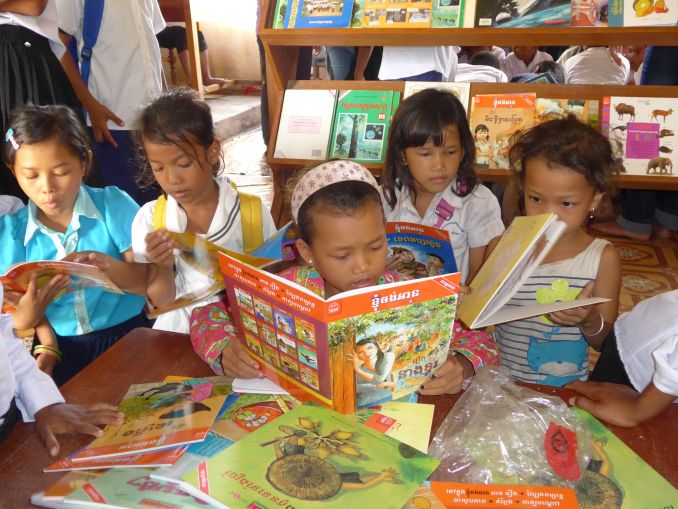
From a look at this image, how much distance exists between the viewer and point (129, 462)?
836mm

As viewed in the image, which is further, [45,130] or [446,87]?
[446,87]

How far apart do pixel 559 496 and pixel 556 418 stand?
16 cm

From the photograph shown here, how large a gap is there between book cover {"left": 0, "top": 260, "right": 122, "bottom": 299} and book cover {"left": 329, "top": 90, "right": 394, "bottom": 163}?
168 centimetres

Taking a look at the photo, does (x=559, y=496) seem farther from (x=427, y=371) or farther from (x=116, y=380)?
(x=116, y=380)

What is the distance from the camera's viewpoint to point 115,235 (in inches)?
67.5

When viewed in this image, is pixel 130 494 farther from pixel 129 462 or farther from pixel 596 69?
pixel 596 69

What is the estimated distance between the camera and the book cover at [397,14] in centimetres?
254

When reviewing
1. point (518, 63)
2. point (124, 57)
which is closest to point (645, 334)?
point (124, 57)

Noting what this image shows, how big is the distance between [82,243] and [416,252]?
0.98m

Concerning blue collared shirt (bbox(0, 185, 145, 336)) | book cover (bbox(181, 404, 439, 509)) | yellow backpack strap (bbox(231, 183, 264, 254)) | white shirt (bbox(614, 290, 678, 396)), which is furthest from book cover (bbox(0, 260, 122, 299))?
white shirt (bbox(614, 290, 678, 396))

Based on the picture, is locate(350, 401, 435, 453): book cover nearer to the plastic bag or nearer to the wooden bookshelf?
the plastic bag

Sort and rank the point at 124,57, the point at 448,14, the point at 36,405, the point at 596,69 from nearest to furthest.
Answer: the point at 36,405
the point at 448,14
the point at 124,57
the point at 596,69

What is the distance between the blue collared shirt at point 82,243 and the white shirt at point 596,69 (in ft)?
10.8

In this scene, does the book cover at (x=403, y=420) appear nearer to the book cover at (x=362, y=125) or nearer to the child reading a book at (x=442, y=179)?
the child reading a book at (x=442, y=179)
